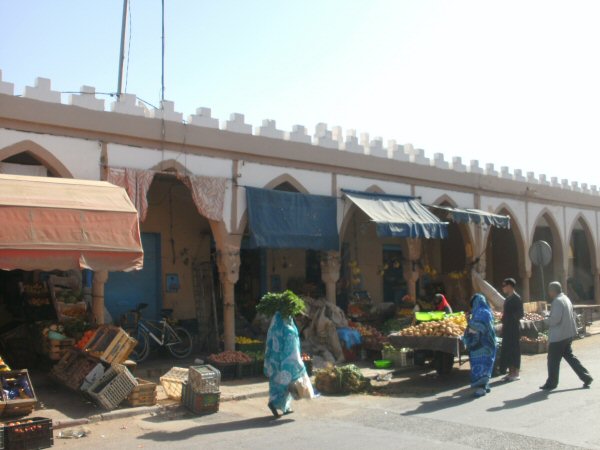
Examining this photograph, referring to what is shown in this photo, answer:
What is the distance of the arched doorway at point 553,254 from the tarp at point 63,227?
1595 cm

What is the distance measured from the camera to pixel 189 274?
14.7 meters

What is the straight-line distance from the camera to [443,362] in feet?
37.4

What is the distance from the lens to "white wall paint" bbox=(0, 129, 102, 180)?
10.1 m

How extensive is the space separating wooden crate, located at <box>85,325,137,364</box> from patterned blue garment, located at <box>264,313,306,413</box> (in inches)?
82.1

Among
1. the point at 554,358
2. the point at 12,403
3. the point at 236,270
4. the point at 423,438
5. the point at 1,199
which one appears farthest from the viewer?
the point at 236,270

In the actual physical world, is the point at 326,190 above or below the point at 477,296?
above

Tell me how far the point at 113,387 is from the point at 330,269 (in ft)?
21.7

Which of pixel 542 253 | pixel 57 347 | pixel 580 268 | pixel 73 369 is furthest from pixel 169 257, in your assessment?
pixel 580 268

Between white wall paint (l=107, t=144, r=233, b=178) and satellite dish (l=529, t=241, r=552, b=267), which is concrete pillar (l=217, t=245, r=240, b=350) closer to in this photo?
white wall paint (l=107, t=144, r=233, b=178)

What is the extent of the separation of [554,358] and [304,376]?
3955 mm

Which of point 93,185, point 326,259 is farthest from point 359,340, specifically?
point 93,185

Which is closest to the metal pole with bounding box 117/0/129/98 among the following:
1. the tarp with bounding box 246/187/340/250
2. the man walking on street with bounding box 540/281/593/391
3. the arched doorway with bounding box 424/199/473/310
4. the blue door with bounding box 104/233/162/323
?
the blue door with bounding box 104/233/162/323

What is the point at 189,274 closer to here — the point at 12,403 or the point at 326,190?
the point at 326,190

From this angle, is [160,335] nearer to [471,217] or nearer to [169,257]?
[169,257]
